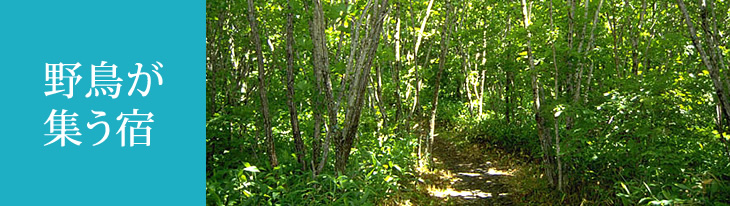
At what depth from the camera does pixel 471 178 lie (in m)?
7.23

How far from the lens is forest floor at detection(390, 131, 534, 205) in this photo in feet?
19.8

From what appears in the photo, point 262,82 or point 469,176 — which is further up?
point 262,82

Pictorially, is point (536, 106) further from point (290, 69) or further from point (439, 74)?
point (290, 69)

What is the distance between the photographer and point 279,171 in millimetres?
4270

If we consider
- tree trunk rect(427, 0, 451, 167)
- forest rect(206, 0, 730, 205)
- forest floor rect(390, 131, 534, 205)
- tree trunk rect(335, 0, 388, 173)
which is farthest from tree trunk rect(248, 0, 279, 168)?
tree trunk rect(427, 0, 451, 167)

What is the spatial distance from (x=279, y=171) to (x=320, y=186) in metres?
0.37

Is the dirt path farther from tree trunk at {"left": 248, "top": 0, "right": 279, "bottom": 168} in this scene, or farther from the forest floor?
tree trunk at {"left": 248, "top": 0, "right": 279, "bottom": 168}

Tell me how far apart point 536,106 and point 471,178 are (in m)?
1.97

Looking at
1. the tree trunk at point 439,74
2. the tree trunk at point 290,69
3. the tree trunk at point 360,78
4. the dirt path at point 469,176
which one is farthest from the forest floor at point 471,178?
the tree trunk at point 290,69

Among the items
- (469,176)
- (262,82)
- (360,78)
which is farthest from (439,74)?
(262,82)

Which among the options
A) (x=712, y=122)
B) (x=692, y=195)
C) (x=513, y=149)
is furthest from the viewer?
(x=513, y=149)

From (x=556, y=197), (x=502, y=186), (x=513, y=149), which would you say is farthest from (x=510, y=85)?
(x=556, y=197)

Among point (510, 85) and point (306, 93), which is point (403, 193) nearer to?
point (306, 93)

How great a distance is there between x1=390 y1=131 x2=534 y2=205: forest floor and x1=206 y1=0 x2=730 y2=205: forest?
5cm
